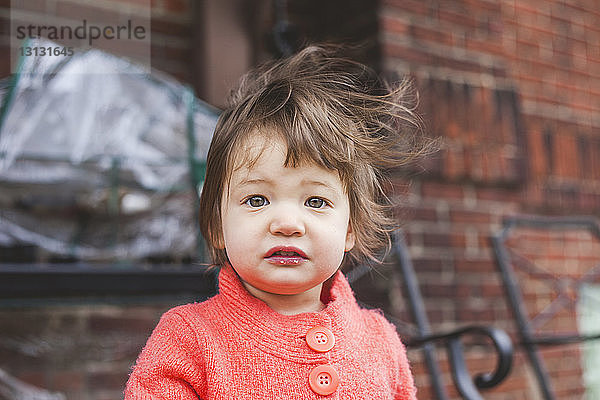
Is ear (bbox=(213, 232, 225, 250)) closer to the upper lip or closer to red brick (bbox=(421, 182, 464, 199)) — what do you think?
the upper lip

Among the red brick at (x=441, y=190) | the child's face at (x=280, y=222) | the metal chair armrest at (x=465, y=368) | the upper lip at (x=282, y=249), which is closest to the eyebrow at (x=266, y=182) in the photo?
the child's face at (x=280, y=222)

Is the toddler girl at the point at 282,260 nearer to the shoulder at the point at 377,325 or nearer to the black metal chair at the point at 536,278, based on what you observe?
the shoulder at the point at 377,325

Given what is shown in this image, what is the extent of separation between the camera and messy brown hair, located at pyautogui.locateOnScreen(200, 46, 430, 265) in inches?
45.9

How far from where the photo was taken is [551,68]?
3027 mm

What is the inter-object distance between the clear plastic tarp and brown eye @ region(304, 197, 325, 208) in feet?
2.93

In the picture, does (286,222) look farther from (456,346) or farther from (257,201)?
(456,346)

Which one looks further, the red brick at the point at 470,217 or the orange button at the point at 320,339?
the red brick at the point at 470,217

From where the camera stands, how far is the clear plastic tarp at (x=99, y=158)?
1891 mm

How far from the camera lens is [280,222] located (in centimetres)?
111

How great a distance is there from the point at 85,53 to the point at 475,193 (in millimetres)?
1372

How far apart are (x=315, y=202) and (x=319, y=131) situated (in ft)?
0.37

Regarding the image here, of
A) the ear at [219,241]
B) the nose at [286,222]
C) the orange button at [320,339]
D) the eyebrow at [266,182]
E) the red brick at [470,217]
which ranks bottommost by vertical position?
the orange button at [320,339]

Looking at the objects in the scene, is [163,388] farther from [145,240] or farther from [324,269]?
[145,240]

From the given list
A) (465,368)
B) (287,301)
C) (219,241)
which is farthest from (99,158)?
(465,368)
